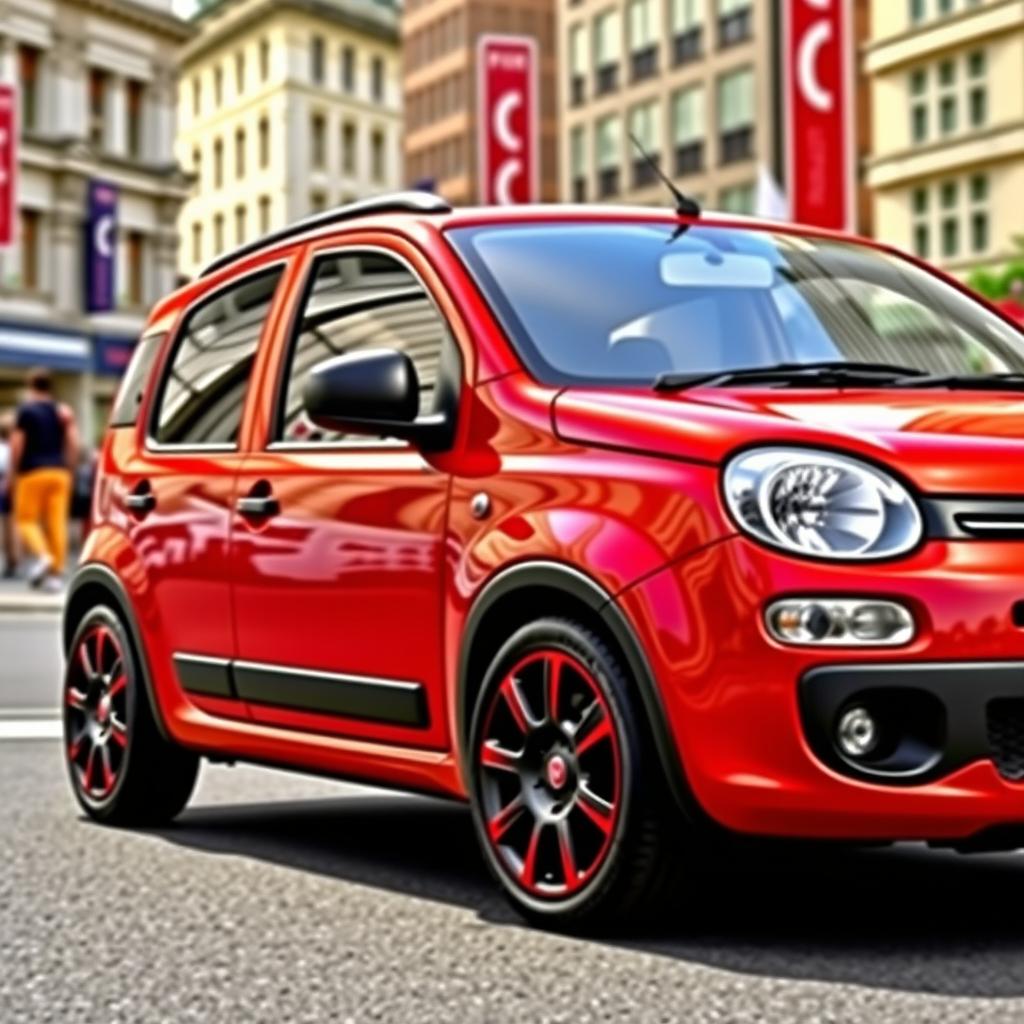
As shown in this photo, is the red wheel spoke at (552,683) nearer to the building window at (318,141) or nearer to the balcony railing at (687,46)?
the balcony railing at (687,46)

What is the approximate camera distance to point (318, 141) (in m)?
100

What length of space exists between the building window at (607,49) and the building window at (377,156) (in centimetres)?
2373

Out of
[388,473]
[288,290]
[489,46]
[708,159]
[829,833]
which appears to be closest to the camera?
[829,833]

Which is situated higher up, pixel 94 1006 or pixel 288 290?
pixel 288 290

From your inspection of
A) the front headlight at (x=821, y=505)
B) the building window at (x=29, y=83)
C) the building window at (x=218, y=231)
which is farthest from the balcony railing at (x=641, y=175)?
the front headlight at (x=821, y=505)

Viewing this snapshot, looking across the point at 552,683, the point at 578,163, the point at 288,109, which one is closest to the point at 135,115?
the point at 578,163

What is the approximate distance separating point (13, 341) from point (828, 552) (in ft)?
170

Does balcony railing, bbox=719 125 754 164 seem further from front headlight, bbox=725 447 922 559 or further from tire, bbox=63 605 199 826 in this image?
front headlight, bbox=725 447 922 559

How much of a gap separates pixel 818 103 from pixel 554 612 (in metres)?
18.4

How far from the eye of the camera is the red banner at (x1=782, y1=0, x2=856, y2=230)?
2295 cm

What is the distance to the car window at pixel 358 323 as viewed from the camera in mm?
5875

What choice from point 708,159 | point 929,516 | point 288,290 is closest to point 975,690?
point 929,516

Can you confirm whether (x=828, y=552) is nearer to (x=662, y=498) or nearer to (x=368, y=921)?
(x=662, y=498)

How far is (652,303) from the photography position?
5.77 meters
